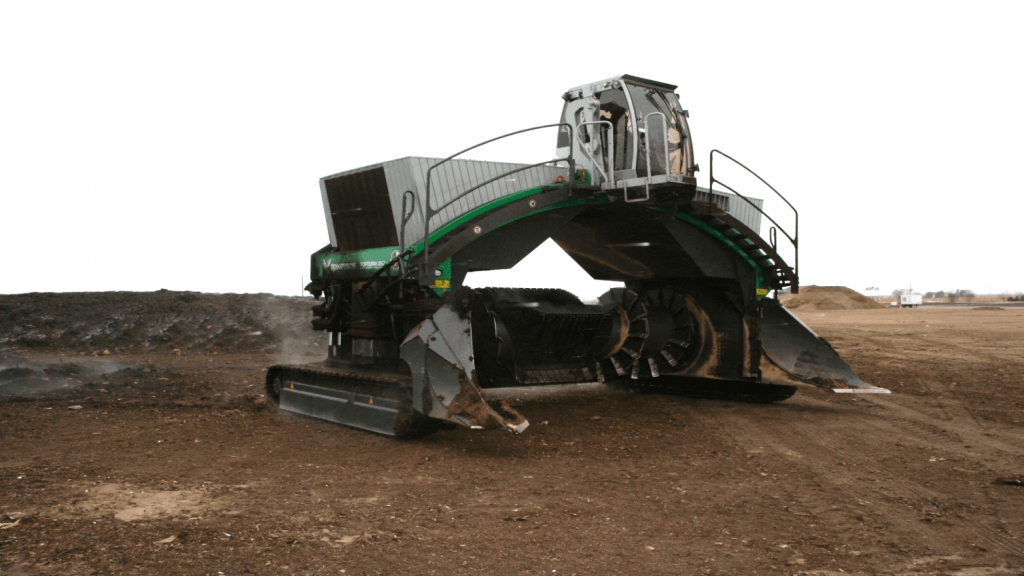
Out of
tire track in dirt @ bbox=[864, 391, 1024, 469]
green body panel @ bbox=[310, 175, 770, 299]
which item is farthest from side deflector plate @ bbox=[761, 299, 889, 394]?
green body panel @ bbox=[310, 175, 770, 299]

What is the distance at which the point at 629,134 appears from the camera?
9.26 meters

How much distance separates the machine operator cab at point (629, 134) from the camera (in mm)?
8930

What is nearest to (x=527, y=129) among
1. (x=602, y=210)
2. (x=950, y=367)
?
(x=602, y=210)

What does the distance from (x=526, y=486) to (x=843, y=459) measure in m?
3.14

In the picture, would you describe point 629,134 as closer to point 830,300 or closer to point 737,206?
point 737,206

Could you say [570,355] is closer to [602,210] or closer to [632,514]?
[602,210]

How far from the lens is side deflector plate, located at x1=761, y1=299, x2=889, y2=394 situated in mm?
10711

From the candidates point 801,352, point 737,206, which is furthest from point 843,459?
point 737,206

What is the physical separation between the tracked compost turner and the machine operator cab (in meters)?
0.02

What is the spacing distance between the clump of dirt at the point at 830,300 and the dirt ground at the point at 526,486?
1386 inches

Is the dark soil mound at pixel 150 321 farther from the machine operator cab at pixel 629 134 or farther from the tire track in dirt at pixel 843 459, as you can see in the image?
the tire track in dirt at pixel 843 459

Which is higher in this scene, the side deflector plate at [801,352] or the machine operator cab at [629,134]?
the machine operator cab at [629,134]

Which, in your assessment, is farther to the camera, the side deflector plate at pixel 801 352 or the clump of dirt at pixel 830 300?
the clump of dirt at pixel 830 300

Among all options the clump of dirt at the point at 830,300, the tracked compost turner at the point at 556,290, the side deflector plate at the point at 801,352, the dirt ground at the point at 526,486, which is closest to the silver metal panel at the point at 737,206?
the tracked compost turner at the point at 556,290
